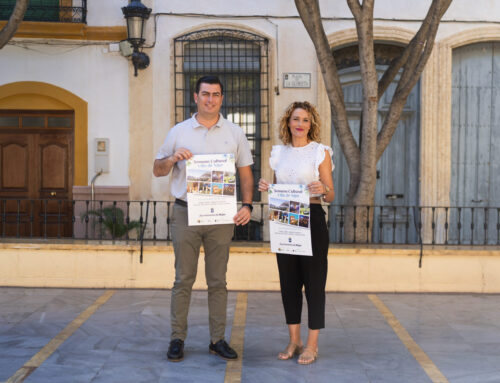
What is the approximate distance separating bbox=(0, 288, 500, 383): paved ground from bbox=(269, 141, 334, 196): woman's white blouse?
4.42 ft

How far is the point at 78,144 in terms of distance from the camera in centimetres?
1076

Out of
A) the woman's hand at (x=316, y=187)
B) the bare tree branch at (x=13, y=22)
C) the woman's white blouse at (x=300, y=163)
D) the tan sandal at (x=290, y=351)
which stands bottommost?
the tan sandal at (x=290, y=351)

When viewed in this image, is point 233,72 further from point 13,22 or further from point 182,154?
point 182,154

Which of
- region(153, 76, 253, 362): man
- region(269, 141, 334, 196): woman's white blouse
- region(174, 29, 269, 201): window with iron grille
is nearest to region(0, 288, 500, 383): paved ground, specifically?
region(153, 76, 253, 362): man

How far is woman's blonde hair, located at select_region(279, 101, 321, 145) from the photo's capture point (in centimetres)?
492

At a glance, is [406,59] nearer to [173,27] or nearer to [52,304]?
[173,27]

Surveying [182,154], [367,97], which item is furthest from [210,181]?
[367,97]

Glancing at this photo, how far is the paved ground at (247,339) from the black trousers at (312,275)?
1.20 feet

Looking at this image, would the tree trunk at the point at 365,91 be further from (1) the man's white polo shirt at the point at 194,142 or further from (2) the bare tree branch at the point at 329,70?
(1) the man's white polo shirt at the point at 194,142

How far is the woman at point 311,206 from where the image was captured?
15.9ft

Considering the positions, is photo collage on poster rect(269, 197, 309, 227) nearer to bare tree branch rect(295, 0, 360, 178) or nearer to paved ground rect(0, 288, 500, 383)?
paved ground rect(0, 288, 500, 383)

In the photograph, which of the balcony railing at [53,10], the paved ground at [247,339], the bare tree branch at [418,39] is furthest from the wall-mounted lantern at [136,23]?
the paved ground at [247,339]

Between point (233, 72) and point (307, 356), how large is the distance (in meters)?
6.87

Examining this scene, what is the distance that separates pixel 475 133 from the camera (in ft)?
36.6
